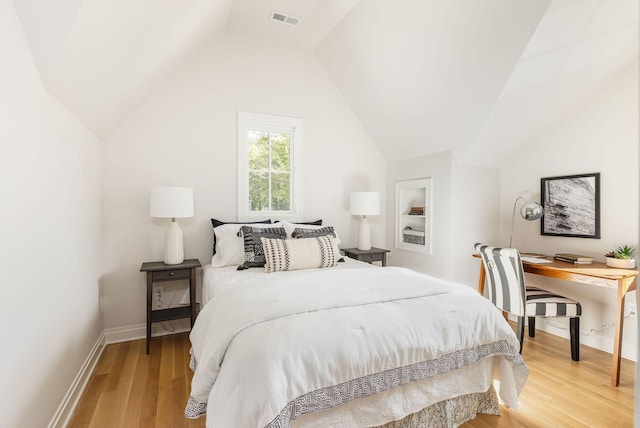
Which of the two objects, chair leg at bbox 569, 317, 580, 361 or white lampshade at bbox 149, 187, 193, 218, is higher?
white lampshade at bbox 149, 187, 193, 218

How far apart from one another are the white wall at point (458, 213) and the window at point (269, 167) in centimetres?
147

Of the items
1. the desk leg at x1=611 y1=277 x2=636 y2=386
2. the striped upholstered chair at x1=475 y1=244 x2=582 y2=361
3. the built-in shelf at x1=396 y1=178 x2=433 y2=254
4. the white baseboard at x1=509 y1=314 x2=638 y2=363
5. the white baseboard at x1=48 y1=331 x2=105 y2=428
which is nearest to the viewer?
the white baseboard at x1=48 y1=331 x2=105 y2=428

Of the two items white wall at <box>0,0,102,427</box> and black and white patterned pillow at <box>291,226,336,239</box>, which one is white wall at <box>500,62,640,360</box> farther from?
white wall at <box>0,0,102,427</box>

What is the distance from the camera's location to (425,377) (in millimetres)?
1611

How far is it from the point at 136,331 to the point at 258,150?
2.16 m

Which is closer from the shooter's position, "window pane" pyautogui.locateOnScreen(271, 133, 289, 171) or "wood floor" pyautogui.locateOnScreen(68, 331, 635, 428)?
"wood floor" pyautogui.locateOnScreen(68, 331, 635, 428)

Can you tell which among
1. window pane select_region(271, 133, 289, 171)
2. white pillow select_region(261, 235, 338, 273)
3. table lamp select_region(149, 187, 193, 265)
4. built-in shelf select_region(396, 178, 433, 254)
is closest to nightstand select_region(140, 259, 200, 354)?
table lamp select_region(149, 187, 193, 265)

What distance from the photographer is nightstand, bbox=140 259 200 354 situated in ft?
8.80

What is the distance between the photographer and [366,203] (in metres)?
3.66

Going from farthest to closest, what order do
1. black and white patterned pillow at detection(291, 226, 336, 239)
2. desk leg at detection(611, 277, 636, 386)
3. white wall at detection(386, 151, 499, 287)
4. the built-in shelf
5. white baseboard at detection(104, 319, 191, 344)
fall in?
the built-in shelf < white wall at detection(386, 151, 499, 287) < black and white patterned pillow at detection(291, 226, 336, 239) < white baseboard at detection(104, 319, 191, 344) < desk leg at detection(611, 277, 636, 386)

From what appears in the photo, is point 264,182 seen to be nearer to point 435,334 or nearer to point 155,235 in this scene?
point 155,235

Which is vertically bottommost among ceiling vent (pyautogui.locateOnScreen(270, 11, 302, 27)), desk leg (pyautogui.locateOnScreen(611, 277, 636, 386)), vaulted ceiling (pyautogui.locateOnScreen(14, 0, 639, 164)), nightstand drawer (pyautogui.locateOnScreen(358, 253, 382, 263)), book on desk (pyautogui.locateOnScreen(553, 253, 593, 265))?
desk leg (pyautogui.locateOnScreen(611, 277, 636, 386))

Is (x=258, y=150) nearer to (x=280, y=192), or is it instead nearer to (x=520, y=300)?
(x=280, y=192)

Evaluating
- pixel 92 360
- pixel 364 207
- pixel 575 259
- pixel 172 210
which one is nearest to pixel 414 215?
pixel 364 207
